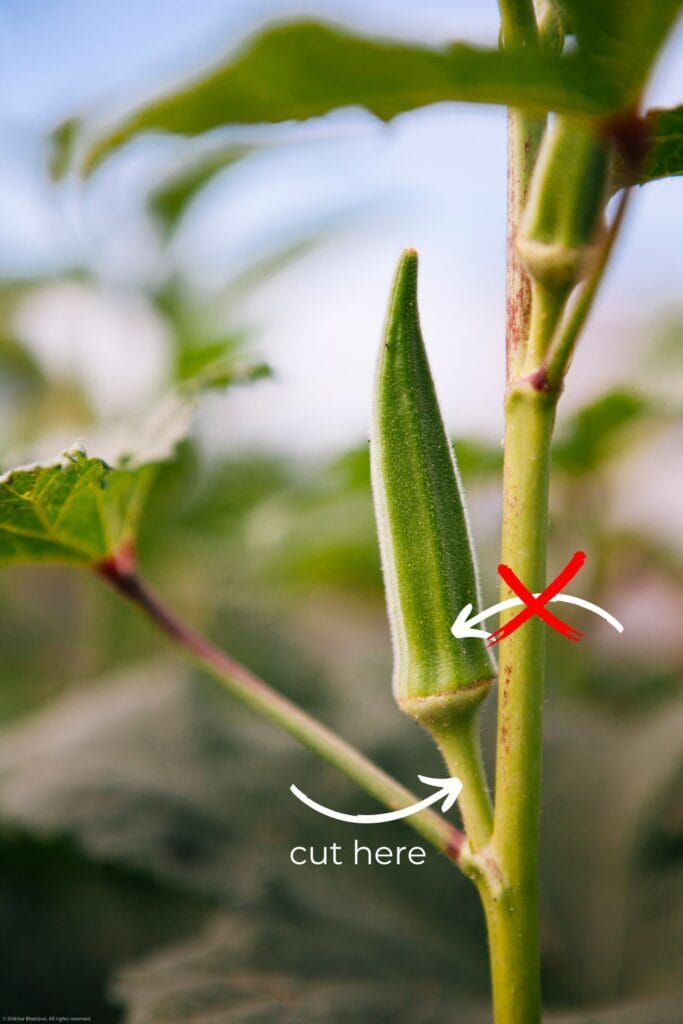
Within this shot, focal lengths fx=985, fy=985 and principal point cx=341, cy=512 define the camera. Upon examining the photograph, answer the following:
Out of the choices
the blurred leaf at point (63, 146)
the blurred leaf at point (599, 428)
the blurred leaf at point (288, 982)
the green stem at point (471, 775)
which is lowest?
the blurred leaf at point (288, 982)

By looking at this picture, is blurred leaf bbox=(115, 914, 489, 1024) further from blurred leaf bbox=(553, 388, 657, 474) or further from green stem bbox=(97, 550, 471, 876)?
blurred leaf bbox=(553, 388, 657, 474)

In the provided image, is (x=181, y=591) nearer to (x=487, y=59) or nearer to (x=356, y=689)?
(x=356, y=689)

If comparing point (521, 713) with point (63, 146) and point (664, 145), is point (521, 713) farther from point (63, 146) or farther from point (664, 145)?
point (63, 146)

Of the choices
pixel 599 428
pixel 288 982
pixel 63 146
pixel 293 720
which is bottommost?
pixel 288 982

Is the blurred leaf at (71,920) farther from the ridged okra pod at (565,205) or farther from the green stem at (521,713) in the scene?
the ridged okra pod at (565,205)

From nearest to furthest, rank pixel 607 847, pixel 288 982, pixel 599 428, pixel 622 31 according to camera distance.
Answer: pixel 622 31 → pixel 288 982 → pixel 607 847 → pixel 599 428

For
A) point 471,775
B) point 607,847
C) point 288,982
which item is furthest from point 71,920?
point 471,775

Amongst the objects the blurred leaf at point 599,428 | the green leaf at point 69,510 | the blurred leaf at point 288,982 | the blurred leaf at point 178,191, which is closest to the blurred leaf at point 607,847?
the blurred leaf at point 288,982
